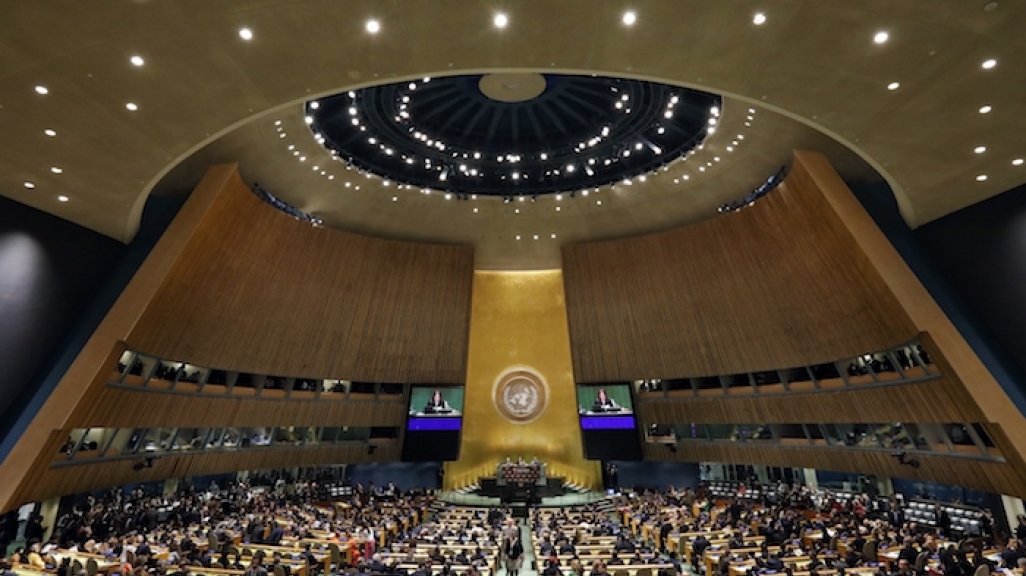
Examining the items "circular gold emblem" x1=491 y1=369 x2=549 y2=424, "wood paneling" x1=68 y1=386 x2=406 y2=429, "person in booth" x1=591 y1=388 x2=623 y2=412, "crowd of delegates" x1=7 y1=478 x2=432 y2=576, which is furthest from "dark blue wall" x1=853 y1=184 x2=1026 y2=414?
A: "wood paneling" x1=68 y1=386 x2=406 y2=429

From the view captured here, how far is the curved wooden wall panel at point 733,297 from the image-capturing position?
14.4 meters

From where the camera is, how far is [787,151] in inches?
611

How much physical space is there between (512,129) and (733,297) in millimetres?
10577

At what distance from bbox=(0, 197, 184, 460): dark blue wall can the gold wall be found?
16.1 m

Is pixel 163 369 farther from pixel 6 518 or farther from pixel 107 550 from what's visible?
pixel 107 550

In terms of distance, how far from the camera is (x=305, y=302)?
19328mm

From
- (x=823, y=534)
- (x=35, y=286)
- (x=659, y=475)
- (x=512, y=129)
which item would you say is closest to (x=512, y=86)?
(x=512, y=129)

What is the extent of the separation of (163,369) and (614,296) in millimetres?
16948

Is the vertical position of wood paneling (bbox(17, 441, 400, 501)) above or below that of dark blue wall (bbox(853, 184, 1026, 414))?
below

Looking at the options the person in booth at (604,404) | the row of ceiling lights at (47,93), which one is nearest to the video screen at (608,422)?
the person in booth at (604,404)

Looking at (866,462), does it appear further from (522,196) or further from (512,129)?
(512,129)

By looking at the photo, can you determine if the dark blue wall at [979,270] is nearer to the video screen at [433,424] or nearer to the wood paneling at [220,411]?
the video screen at [433,424]

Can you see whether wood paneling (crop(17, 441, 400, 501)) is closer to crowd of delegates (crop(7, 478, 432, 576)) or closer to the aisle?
crowd of delegates (crop(7, 478, 432, 576))

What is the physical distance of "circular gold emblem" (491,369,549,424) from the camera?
26.4m
